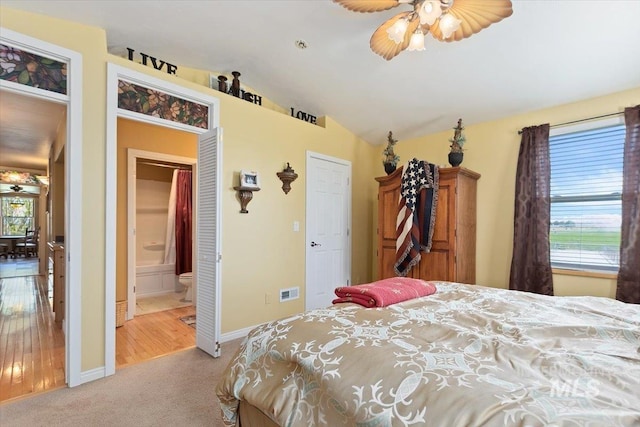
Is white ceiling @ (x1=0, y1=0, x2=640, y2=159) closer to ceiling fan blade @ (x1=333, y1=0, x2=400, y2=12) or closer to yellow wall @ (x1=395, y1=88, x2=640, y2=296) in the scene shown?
yellow wall @ (x1=395, y1=88, x2=640, y2=296)

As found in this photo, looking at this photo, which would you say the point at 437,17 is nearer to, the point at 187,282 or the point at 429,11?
the point at 429,11

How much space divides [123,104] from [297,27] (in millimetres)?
1539

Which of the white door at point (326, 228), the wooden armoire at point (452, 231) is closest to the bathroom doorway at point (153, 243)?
the white door at point (326, 228)

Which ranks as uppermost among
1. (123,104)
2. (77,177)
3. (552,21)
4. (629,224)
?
(552,21)

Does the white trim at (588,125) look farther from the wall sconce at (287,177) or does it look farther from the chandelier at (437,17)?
the wall sconce at (287,177)

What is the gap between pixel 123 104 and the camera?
8.26 ft

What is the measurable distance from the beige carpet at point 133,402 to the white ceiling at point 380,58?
2.56 meters

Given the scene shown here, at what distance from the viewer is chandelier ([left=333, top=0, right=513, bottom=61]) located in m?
1.74

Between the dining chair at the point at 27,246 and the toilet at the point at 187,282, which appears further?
the dining chair at the point at 27,246

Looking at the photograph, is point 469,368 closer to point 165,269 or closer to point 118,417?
point 118,417

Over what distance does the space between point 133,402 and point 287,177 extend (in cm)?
239

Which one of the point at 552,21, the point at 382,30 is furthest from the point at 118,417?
the point at 552,21

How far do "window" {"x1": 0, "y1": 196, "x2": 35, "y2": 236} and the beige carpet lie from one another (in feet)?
35.9

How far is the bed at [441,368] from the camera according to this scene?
31.5 inches
